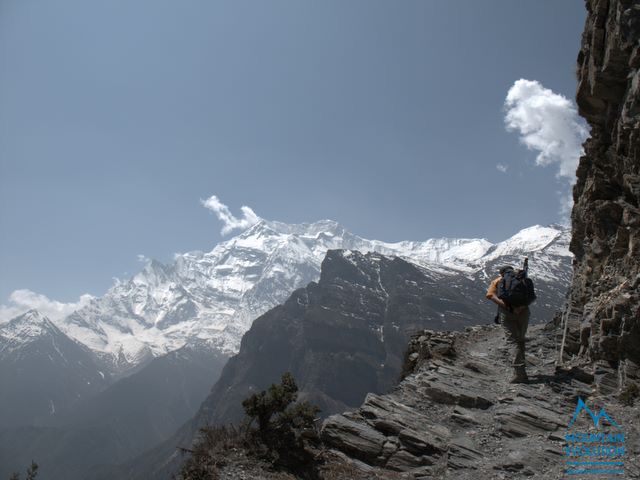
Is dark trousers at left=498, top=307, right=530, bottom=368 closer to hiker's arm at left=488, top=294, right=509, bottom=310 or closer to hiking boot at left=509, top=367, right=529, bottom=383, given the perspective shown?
hiking boot at left=509, top=367, right=529, bottom=383

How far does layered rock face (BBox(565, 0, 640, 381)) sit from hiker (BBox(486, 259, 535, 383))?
273cm

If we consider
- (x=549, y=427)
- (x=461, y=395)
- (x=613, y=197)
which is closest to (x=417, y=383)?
(x=461, y=395)

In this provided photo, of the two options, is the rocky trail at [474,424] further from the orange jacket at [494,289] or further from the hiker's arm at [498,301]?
the orange jacket at [494,289]

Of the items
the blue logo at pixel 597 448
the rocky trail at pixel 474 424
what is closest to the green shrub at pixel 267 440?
the rocky trail at pixel 474 424

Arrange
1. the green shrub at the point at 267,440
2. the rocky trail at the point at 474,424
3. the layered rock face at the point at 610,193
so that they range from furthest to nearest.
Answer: the layered rock face at the point at 610,193, the rocky trail at the point at 474,424, the green shrub at the point at 267,440

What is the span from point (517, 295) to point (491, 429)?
5066 mm

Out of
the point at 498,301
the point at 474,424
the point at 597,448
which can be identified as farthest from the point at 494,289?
the point at 597,448

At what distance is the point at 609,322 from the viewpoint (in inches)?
659

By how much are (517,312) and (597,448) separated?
5.69 meters

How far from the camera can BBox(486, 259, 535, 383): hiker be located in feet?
55.4

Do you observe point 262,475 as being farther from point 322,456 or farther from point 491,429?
point 491,429

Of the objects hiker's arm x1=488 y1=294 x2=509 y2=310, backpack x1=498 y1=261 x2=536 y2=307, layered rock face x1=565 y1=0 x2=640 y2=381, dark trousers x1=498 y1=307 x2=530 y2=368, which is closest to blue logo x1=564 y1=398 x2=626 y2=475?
layered rock face x1=565 y1=0 x2=640 y2=381

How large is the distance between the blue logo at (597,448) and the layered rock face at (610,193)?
10.0ft

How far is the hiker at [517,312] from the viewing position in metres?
16.9
